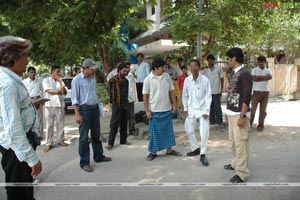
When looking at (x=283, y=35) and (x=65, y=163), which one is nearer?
(x=65, y=163)

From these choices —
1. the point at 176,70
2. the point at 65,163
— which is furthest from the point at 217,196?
the point at 176,70

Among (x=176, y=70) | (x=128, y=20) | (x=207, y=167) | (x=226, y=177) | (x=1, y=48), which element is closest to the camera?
(x=1, y=48)

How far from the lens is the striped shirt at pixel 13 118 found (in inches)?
95.7

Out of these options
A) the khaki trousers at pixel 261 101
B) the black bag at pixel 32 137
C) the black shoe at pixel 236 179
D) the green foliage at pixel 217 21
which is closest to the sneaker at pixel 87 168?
the black shoe at pixel 236 179

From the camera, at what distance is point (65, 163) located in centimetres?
602

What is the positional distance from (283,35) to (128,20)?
11.6 metres

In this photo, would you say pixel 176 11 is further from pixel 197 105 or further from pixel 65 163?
pixel 65 163

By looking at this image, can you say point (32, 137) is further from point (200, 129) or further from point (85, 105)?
point (200, 129)

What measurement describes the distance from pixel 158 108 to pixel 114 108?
3.98 ft

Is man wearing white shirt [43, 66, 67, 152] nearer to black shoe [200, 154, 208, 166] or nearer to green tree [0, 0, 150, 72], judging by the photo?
green tree [0, 0, 150, 72]

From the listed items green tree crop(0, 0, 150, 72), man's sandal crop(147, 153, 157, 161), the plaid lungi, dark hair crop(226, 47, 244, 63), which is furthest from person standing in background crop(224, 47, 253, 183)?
green tree crop(0, 0, 150, 72)

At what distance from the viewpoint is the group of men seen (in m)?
2.50

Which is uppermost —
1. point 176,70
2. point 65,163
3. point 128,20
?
point 128,20

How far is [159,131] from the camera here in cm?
599
